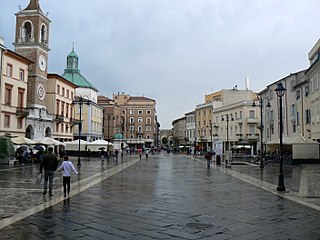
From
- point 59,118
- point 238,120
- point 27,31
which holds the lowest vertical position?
point 59,118

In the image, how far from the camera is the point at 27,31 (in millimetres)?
52969

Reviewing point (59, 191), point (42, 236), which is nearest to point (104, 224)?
point (42, 236)

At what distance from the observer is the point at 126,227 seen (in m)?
8.08

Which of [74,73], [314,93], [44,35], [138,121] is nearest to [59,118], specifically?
[44,35]

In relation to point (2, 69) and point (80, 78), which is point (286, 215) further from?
point (80, 78)

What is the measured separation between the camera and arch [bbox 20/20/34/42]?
171 ft

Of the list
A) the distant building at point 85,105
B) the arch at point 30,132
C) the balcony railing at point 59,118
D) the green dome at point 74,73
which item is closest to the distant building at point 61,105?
the balcony railing at point 59,118

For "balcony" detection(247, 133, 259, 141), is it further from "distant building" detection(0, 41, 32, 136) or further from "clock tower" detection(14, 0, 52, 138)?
"distant building" detection(0, 41, 32, 136)

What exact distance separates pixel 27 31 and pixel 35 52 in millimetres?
4224

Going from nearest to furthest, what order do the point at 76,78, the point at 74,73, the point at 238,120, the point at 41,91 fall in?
the point at 41,91 → the point at 238,120 → the point at 76,78 → the point at 74,73

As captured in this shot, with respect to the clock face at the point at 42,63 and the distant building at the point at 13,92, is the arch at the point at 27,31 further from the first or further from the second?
the distant building at the point at 13,92

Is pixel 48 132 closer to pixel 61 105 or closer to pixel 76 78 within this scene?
pixel 61 105

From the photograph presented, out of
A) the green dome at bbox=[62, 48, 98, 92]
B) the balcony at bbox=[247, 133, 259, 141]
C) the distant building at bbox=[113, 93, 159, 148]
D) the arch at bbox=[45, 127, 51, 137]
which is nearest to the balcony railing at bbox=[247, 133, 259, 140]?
the balcony at bbox=[247, 133, 259, 141]

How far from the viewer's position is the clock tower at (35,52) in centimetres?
5066
